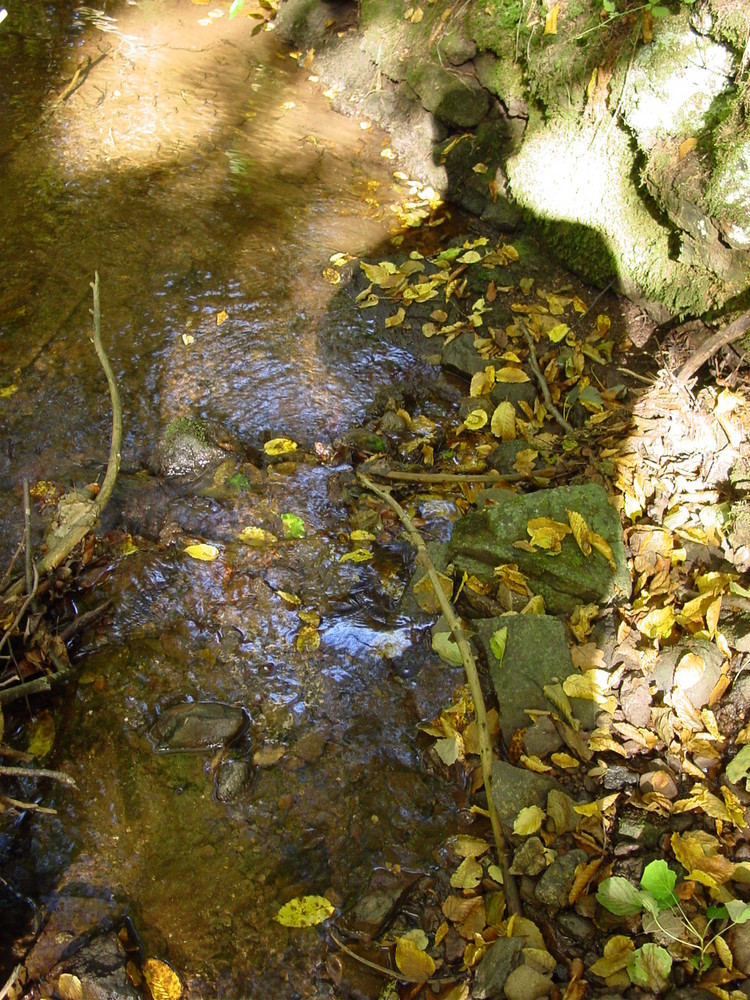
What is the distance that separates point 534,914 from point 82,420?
300 cm

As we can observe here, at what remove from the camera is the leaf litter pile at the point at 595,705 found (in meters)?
2.08

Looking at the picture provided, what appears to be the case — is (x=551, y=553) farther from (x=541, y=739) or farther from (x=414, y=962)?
(x=414, y=962)

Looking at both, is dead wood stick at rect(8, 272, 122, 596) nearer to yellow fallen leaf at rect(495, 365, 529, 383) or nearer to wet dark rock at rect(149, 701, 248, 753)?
wet dark rock at rect(149, 701, 248, 753)

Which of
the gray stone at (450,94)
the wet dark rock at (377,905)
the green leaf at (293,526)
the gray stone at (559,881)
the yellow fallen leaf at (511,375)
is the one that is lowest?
the wet dark rock at (377,905)

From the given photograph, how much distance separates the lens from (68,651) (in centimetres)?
289

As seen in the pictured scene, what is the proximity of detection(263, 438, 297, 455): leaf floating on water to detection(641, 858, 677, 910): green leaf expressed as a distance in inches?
96.9

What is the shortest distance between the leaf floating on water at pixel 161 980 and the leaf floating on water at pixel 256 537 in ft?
5.41

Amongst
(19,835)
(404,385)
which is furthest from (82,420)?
(19,835)

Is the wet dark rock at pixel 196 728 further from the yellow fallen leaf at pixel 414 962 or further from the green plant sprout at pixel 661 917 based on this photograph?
the green plant sprout at pixel 661 917

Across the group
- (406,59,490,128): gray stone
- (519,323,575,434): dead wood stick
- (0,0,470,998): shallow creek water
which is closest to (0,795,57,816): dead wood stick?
(0,0,470,998): shallow creek water

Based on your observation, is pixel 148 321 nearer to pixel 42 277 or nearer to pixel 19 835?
pixel 42 277

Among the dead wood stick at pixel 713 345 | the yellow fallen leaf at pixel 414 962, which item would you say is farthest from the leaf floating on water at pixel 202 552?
the dead wood stick at pixel 713 345

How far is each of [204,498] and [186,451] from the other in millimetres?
302

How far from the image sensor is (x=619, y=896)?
6.86 ft
